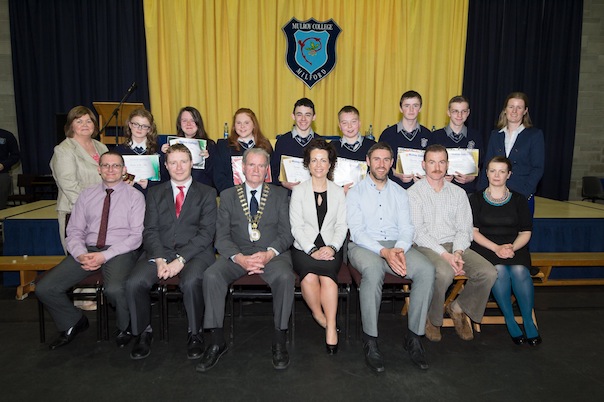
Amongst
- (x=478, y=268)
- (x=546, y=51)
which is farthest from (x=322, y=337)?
(x=546, y=51)

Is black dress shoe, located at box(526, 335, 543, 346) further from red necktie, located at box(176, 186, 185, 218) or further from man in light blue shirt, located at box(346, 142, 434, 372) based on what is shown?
red necktie, located at box(176, 186, 185, 218)

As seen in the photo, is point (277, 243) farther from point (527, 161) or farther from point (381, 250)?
point (527, 161)

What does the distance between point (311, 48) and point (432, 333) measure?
261 inches

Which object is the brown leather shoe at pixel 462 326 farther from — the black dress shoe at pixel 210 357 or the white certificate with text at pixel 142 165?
Result: the white certificate with text at pixel 142 165

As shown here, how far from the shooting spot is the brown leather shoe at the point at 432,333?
→ 340 centimetres

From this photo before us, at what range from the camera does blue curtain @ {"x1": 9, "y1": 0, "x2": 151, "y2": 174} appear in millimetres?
8023

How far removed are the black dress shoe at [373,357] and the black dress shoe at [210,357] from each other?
3.48 ft

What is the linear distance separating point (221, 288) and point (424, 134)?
240 centimetres

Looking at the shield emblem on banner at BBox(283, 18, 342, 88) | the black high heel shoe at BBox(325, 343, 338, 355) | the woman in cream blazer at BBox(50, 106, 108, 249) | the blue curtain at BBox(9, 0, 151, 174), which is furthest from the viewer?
the shield emblem on banner at BBox(283, 18, 342, 88)

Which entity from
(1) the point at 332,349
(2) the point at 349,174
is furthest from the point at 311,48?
(1) the point at 332,349

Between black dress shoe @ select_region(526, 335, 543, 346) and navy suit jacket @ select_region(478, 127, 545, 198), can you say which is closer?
black dress shoe @ select_region(526, 335, 543, 346)

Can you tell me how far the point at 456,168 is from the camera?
3820 mm

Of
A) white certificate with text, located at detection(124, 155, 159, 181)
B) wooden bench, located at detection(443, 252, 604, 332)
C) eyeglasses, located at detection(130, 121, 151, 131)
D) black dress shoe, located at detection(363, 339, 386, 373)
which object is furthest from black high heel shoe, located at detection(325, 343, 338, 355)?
eyeglasses, located at detection(130, 121, 151, 131)

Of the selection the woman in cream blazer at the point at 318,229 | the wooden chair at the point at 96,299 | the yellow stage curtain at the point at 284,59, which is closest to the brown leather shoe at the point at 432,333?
the woman in cream blazer at the point at 318,229
